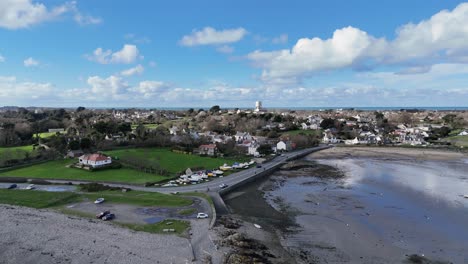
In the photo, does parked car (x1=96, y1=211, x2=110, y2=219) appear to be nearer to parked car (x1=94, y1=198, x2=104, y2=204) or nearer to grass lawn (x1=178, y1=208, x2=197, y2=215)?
parked car (x1=94, y1=198, x2=104, y2=204)

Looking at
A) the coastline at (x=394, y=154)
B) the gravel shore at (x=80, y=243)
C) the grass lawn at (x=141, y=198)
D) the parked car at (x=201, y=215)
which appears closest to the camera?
the gravel shore at (x=80, y=243)

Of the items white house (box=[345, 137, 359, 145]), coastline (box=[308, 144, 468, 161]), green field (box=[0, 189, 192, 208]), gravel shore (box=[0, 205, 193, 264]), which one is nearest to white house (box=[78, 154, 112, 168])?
green field (box=[0, 189, 192, 208])

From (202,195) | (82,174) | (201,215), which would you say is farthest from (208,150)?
(201,215)

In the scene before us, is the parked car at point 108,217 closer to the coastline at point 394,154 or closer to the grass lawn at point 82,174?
the grass lawn at point 82,174

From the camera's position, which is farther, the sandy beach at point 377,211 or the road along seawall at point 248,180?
the road along seawall at point 248,180

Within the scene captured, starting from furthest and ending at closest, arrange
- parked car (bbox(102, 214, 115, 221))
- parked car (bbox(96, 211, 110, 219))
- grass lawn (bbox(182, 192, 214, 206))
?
grass lawn (bbox(182, 192, 214, 206)) → parked car (bbox(96, 211, 110, 219)) → parked car (bbox(102, 214, 115, 221))

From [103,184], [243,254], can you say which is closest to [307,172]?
Answer: [103,184]

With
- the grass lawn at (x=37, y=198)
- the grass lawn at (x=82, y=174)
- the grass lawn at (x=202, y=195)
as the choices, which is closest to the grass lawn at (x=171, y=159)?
the grass lawn at (x=82, y=174)
